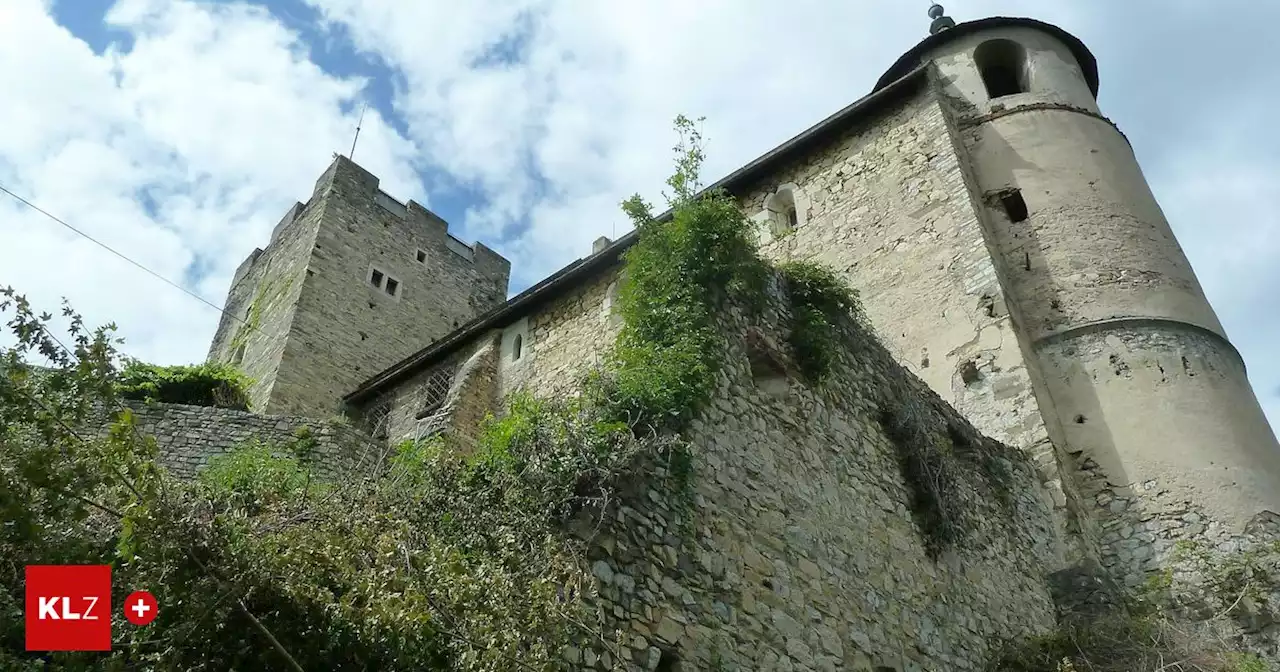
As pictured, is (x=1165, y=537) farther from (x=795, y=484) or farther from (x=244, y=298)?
(x=244, y=298)

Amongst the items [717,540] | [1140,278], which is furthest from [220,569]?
[1140,278]

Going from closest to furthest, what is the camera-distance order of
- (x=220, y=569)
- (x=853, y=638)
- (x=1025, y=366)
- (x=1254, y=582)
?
1. (x=220, y=569)
2. (x=853, y=638)
3. (x=1254, y=582)
4. (x=1025, y=366)

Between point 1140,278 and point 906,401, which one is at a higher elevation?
point 1140,278

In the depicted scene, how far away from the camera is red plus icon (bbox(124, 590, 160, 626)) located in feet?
10.5

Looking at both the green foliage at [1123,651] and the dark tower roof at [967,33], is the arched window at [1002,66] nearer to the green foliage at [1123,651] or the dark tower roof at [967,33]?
the dark tower roof at [967,33]

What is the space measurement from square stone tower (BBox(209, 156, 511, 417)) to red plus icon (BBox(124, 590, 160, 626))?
11.6 meters

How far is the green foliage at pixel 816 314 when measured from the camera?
7129 mm

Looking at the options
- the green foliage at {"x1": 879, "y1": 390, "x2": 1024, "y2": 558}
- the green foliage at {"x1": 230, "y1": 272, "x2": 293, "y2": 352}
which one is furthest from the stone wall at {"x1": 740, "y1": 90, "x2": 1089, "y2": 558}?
the green foliage at {"x1": 230, "y1": 272, "x2": 293, "y2": 352}

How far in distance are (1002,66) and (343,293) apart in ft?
38.6

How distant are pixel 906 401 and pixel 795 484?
2229 mm

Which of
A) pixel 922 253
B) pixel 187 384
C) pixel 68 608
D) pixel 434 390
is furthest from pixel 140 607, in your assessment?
pixel 922 253

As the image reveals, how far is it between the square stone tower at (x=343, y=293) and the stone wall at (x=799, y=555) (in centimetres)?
1001

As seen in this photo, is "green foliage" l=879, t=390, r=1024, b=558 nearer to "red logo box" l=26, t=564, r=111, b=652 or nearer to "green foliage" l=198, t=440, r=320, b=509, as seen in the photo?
"green foliage" l=198, t=440, r=320, b=509

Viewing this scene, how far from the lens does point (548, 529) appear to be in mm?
4367
